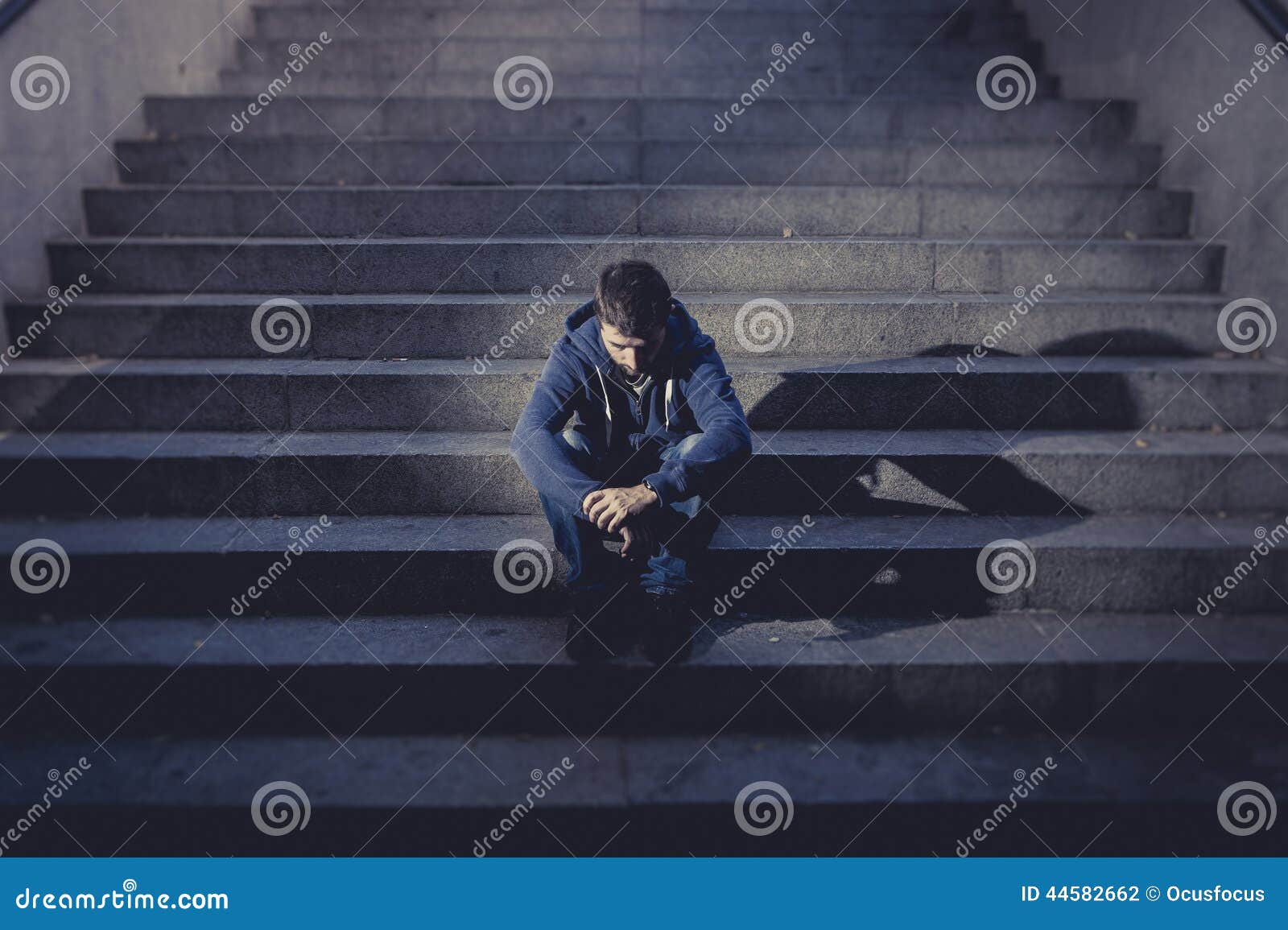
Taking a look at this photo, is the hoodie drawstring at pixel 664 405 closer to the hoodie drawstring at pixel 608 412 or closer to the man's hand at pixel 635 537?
the hoodie drawstring at pixel 608 412

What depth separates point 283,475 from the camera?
383 cm

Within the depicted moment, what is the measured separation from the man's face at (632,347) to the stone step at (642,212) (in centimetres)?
203

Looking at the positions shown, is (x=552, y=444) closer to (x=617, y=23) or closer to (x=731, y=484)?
(x=731, y=484)

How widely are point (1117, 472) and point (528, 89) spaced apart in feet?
15.0

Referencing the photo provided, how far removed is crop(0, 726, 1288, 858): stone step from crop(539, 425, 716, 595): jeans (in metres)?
0.61

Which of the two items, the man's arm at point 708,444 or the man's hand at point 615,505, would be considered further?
the man's arm at point 708,444

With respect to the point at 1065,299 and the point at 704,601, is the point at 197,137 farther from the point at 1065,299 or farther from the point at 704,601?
the point at 1065,299

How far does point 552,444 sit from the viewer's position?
10.5ft

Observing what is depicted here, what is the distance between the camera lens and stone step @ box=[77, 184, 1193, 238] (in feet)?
16.5

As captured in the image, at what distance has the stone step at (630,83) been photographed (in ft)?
20.6

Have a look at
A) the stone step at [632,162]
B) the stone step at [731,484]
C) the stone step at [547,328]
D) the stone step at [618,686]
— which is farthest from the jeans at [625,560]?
the stone step at [632,162]

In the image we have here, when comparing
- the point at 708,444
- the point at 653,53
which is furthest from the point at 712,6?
the point at 708,444

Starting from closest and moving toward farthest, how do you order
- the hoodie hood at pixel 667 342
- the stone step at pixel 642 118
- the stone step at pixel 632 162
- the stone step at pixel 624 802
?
1. the stone step at pixel 624 802
2. the hoodie hood at pixel 667 342
3. the stone step at pixel 632 162
4. the stone step at pixel 642 118

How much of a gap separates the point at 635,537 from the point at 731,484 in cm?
A: 94
